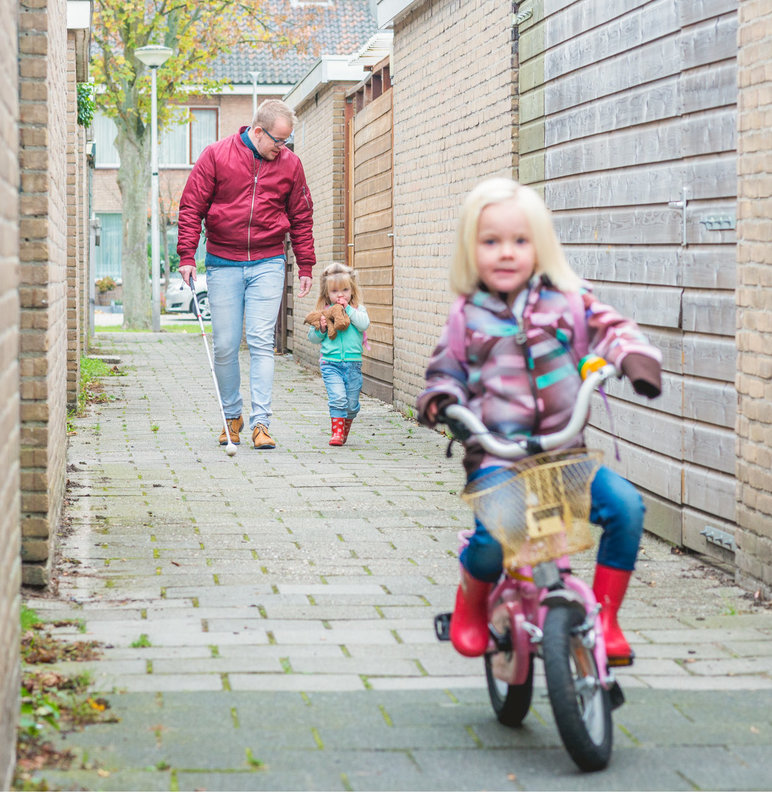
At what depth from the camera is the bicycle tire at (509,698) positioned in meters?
3.60

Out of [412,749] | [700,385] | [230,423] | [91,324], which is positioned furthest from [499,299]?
[91,324]

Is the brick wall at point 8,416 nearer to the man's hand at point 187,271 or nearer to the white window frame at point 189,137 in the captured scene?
the man's hand at point 187,271

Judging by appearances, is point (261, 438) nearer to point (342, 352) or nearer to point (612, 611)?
point (342, 352)

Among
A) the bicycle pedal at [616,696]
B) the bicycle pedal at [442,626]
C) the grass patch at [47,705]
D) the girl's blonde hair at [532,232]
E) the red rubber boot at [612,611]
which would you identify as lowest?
the grass patch at [47,705]

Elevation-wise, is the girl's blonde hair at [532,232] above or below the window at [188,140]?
below

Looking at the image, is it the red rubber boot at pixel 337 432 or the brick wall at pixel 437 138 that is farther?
the red rubber boot at pixel 337 432

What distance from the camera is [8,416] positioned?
140 inches

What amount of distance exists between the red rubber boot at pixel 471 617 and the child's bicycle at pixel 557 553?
7.2 inches

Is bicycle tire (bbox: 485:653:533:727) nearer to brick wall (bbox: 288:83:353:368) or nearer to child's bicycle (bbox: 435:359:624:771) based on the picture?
child's bicycle (bbox: 435:359:624:771)

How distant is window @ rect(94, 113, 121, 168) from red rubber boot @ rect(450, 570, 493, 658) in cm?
4323

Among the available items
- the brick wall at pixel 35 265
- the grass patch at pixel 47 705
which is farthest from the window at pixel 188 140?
the grass patch at pixel 47 705

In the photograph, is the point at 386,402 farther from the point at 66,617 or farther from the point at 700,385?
the point at 66,617

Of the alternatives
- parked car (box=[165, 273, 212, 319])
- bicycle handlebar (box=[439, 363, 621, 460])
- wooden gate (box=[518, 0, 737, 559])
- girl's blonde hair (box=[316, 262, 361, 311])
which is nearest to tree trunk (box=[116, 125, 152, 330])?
parked car (box=[165, 273, 212, 319])

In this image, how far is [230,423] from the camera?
30.9ft
